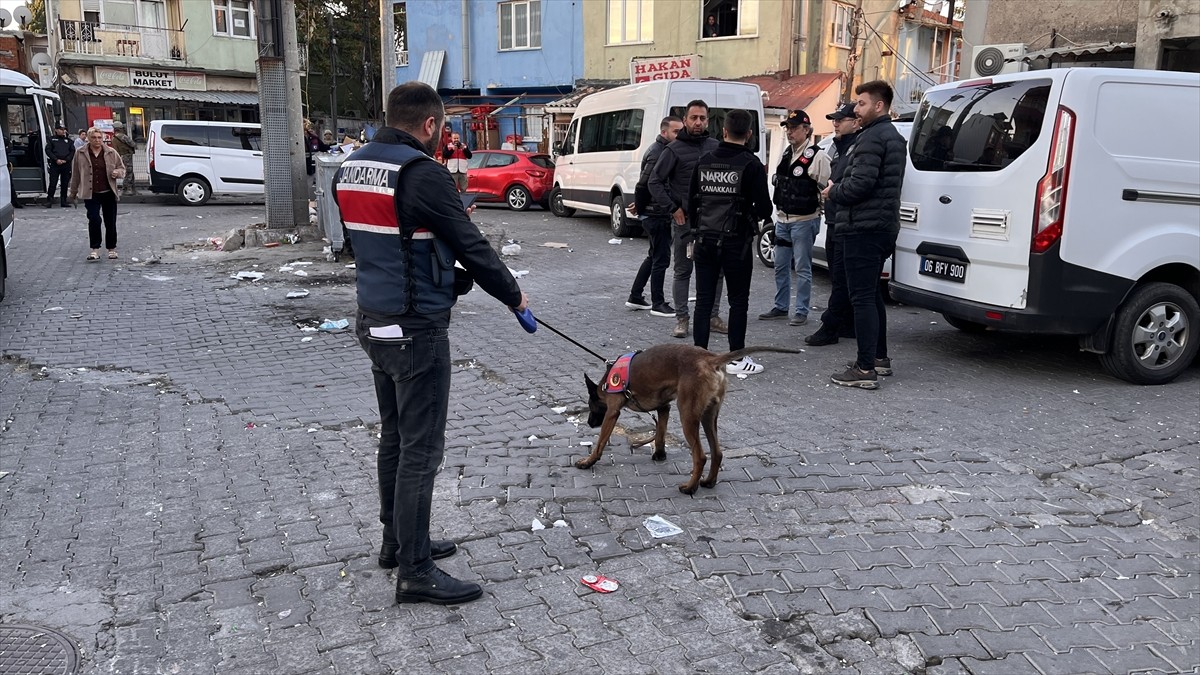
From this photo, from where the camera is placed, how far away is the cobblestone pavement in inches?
127

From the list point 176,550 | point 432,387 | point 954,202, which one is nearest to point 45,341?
point 176,550

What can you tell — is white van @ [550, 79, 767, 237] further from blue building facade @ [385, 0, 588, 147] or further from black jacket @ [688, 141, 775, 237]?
blue building facade @ [385, 0, 588, 147]

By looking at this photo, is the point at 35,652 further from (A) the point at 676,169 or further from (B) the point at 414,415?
(A) the point at 676,169

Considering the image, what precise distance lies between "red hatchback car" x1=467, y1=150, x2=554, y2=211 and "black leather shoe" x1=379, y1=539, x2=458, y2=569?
1757cm

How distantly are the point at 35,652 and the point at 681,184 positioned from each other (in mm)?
5967

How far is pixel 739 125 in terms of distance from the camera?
635cm

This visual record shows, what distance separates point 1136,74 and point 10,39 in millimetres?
39467

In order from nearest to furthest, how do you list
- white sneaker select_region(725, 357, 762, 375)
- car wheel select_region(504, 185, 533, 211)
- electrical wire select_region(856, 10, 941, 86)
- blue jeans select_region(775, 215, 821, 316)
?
white sneaker select_region(725, 357, 762, 375) → blue jeans select_region(775, 215, 821, 316) → car wheel select_region(504, 185, 533, 211) → electrical wire select_region(856, 10, 941, 86)

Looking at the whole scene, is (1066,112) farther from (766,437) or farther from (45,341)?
(45,341)

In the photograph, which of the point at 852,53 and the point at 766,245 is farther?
the point at 852,53

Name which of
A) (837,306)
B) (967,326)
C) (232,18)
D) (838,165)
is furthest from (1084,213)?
(232,18)

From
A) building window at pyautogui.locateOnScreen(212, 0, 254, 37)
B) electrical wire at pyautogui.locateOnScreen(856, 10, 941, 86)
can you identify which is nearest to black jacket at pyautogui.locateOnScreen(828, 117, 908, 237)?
electrical wire at pyautogui.locateOnScreen(856, 10, 941, 86)

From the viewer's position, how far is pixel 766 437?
536cm

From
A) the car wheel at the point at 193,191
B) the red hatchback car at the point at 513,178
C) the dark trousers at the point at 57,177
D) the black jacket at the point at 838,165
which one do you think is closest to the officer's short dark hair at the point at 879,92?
the black jacket at the point at 838,165
